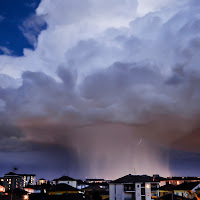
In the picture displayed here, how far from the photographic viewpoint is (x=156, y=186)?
95062 millimetres

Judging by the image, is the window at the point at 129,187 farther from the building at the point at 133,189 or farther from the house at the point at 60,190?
the house at the point at 60,190

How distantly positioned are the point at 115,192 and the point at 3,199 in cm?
3986

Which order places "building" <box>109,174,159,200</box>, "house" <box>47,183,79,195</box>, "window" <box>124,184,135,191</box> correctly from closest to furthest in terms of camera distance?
"building" <box>109,174,159,200</box> → "window" <box>124,184,135,191</box> → "house" <box>47,183,79,195</box>

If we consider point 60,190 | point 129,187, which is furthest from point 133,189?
point 60,190

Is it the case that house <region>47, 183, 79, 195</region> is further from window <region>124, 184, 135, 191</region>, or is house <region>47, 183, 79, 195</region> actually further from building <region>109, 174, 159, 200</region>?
window <region>124, 184, 135, 191</region>

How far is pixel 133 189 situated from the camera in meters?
91.2

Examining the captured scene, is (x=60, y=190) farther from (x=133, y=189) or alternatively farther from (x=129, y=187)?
(x=133, y=189)

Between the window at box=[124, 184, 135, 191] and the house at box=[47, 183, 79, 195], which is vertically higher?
the window at box=[124, 184, 135, 191]

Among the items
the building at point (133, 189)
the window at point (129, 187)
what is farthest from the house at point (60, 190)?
the window at point (129, 187)

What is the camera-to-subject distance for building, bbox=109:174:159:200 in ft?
294

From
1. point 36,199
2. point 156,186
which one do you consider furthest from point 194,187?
point 36,199

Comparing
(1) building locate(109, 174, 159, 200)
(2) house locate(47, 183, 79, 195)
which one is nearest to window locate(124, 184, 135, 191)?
(1) building locate(109, 174, 159, 200)

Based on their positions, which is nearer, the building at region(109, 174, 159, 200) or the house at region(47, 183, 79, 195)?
the building at region(109, 174, 159, 200)

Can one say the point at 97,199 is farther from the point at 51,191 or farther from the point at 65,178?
the point at 65,178
